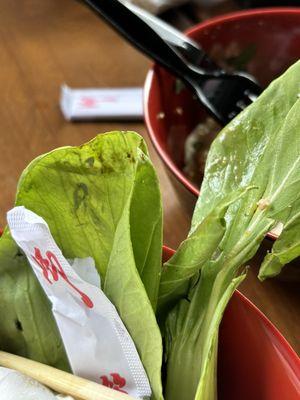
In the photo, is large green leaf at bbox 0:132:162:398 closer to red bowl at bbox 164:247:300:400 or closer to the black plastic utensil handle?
red bowl at bbox 164:247:300:400

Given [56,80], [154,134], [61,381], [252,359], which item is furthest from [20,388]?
[56,80]

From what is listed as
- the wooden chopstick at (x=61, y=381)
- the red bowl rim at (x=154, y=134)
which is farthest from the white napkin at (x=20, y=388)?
the red bowl rim at (x=154, y=134)

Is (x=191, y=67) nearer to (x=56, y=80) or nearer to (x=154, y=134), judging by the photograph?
(x=154, y=134)

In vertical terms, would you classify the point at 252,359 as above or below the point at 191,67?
below

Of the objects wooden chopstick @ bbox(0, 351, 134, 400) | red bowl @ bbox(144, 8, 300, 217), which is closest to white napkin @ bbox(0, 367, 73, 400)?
wooden chopstick @ bbox(0, 351, 134, 400)

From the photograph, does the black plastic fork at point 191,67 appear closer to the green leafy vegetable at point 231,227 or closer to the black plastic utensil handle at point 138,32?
the black plastic utensil handle at point 138,32

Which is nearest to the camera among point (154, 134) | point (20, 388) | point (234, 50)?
point (20, 388)
